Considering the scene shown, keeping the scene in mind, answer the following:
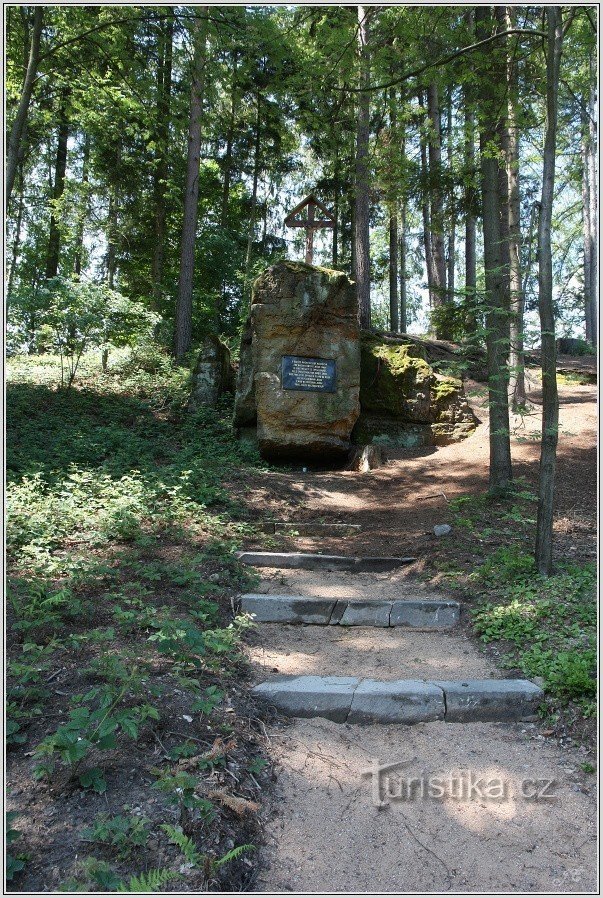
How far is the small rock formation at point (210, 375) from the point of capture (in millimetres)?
11836

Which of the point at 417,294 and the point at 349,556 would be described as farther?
the point at 417,294

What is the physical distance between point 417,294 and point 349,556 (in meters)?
31.7

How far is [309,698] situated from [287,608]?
141 cm

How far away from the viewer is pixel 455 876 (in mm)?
2258

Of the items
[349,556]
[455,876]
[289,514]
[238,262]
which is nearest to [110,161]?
[238,262]

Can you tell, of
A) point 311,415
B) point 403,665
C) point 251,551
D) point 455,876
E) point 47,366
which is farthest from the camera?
point 47,366

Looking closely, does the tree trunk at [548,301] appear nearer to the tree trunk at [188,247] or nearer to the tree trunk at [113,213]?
the tree trunk at [188,247]

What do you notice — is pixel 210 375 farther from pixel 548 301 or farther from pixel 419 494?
pixel 548 301

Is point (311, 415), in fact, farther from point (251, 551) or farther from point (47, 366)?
point (47, 366)

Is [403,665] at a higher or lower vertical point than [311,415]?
lower

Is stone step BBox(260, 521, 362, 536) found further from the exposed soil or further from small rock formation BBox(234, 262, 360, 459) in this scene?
small rock formation BBox(234, 262, 360, 459)

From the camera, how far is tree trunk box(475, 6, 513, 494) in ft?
22.1

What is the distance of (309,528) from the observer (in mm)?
6945

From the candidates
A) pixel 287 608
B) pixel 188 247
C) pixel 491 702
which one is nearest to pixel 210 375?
pixel 188 247
